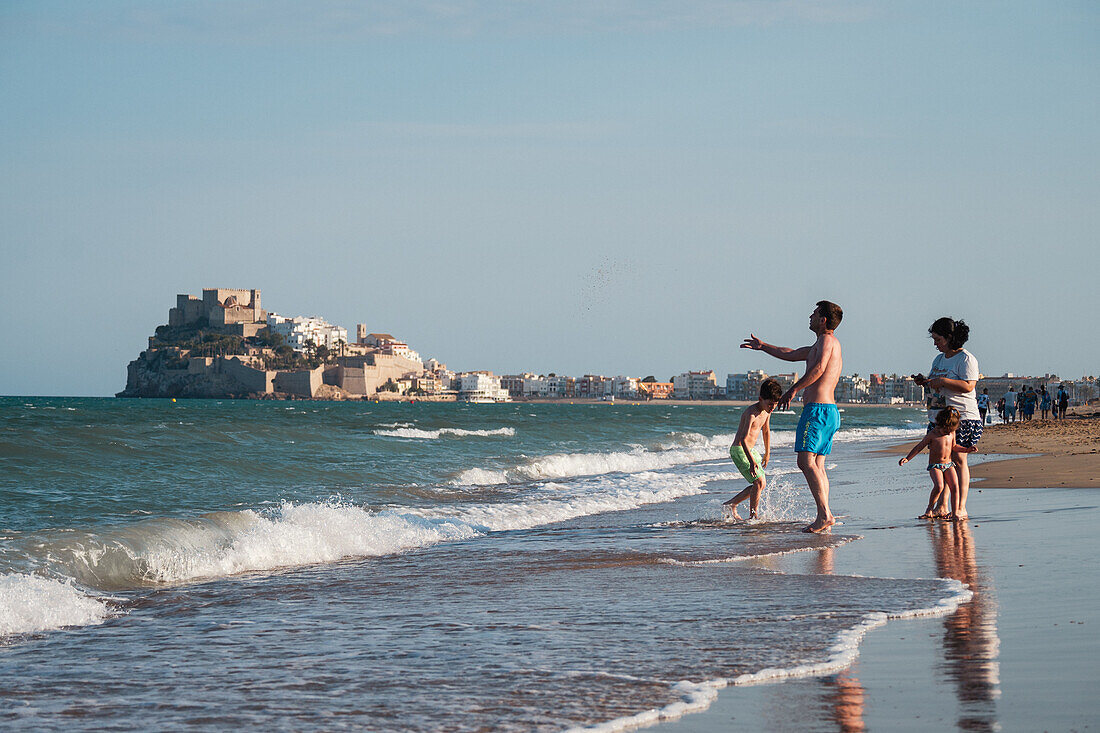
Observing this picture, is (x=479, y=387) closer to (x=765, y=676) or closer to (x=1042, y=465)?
(x=1042, y=465)

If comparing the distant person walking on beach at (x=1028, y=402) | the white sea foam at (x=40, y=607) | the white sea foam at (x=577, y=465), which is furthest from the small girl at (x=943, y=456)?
the distant person walking on beach at (x=1028, y=402)

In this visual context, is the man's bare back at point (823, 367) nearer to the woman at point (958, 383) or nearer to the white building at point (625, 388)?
the woman at point (958, 383)

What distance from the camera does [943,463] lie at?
7.94 m

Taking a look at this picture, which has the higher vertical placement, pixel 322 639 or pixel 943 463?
pixel 943 463

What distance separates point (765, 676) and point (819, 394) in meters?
4.43

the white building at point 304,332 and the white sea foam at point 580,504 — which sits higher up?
the white building at point 304,332

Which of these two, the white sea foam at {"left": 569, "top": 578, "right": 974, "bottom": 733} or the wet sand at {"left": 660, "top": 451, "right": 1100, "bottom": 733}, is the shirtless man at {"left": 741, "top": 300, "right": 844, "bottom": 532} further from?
the white sea foam at {"left": 569, "top": 578, "right": 974, "bottom": 733}

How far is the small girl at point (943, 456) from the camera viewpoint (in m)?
7.81

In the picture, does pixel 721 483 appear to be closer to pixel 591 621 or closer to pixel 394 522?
pixel 394 522

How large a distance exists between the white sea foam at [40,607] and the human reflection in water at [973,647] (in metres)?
4.15

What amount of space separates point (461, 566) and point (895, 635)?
11.5 feet

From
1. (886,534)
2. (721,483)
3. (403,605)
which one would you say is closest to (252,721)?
(403,605)

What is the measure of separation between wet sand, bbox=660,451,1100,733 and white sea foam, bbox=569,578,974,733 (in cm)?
5

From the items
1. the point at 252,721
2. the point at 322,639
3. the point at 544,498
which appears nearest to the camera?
the point at 252,721
